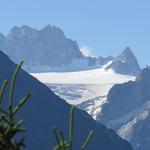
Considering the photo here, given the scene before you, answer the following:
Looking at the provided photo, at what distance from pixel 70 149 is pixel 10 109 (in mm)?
793

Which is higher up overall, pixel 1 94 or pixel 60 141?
pixel 1 94

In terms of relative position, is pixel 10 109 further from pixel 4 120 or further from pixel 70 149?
pixel 70 149

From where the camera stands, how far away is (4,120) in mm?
9039

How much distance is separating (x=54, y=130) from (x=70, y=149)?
532mm

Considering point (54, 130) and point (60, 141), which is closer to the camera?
point (54, 130)

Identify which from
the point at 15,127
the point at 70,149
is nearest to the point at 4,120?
the point at 15,127

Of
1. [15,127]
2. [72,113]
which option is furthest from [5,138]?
[72,113]

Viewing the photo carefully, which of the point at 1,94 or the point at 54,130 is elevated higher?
the point at 1,94

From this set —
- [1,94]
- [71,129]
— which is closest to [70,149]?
[71,129]

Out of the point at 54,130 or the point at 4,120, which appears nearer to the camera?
the point at 54,130

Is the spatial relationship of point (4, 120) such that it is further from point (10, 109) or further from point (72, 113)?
point (72, 113)

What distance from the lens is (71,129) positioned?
8672mm

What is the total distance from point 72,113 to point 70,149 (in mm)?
507

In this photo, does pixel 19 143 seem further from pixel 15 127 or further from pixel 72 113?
pixel 72 113
